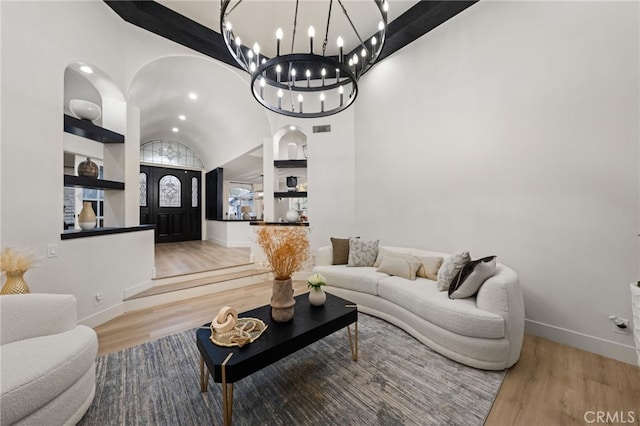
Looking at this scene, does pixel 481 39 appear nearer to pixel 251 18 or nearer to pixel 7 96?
pixel 251 18

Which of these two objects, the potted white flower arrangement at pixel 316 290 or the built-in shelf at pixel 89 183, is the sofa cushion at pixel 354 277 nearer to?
the potted white flower arrangement at pixel 316 290

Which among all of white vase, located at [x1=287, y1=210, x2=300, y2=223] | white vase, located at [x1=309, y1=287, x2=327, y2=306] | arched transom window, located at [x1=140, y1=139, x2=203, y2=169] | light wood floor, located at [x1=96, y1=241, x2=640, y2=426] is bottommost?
light wood floor, located at [x1=96, y1=241, x2=640, y2=426]

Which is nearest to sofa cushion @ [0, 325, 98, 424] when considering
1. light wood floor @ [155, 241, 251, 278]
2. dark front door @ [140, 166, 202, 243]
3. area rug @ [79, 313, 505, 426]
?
area rug @ [79, 313, 505, 426]

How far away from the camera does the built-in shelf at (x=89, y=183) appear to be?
2.41 metres

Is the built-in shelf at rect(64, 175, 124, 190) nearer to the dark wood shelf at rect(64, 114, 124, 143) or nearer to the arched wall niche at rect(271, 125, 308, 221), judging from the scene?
the dark wood shelf at rect(64, 114, 124, 143)

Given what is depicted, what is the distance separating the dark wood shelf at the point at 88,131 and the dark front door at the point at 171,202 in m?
4.74

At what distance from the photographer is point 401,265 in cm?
280

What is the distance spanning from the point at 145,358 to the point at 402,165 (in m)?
3.78

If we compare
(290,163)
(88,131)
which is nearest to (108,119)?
(88,131)

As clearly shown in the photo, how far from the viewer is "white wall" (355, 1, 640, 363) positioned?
A: 1968 millimetres

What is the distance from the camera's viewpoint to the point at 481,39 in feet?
8.96

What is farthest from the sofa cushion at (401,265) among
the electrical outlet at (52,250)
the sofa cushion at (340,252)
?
the electrical outlet at (52,250)

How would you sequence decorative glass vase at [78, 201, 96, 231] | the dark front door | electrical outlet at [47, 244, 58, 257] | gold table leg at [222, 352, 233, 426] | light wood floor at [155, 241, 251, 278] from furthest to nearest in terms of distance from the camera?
the dark front door, light wood floor at [155, 241, 251, 278], decorative glass vase at [78, 201, 96, 231], electrical outlet at [47, 244, 58, 257], gold table leg at [222, 352, 233, 426]

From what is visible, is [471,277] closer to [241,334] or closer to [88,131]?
[241,334]
